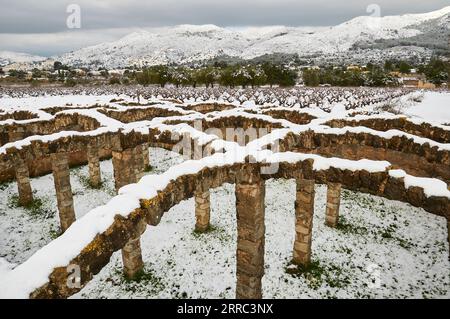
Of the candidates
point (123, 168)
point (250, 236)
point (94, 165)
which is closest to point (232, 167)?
point (250, 236)

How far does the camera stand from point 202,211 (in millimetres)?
13664

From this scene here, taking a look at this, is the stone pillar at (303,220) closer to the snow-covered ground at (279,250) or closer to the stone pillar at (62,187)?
the snow-covered ground at (279,250)

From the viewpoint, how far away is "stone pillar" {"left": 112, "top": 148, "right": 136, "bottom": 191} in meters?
14.3

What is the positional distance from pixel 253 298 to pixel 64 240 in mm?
5629

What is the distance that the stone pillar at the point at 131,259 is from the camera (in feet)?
35.6

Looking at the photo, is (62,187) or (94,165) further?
(94,165)

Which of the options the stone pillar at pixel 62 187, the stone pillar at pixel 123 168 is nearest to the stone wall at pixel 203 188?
the stone pillar at pixel 123 168

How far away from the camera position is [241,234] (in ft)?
29.6

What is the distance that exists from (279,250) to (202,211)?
11.7 ft

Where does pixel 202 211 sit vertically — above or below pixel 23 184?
below

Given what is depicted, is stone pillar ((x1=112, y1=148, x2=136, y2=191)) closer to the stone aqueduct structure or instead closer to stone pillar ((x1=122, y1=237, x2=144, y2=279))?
the stone aqueduct structure

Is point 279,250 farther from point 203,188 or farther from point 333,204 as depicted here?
point 203,188
